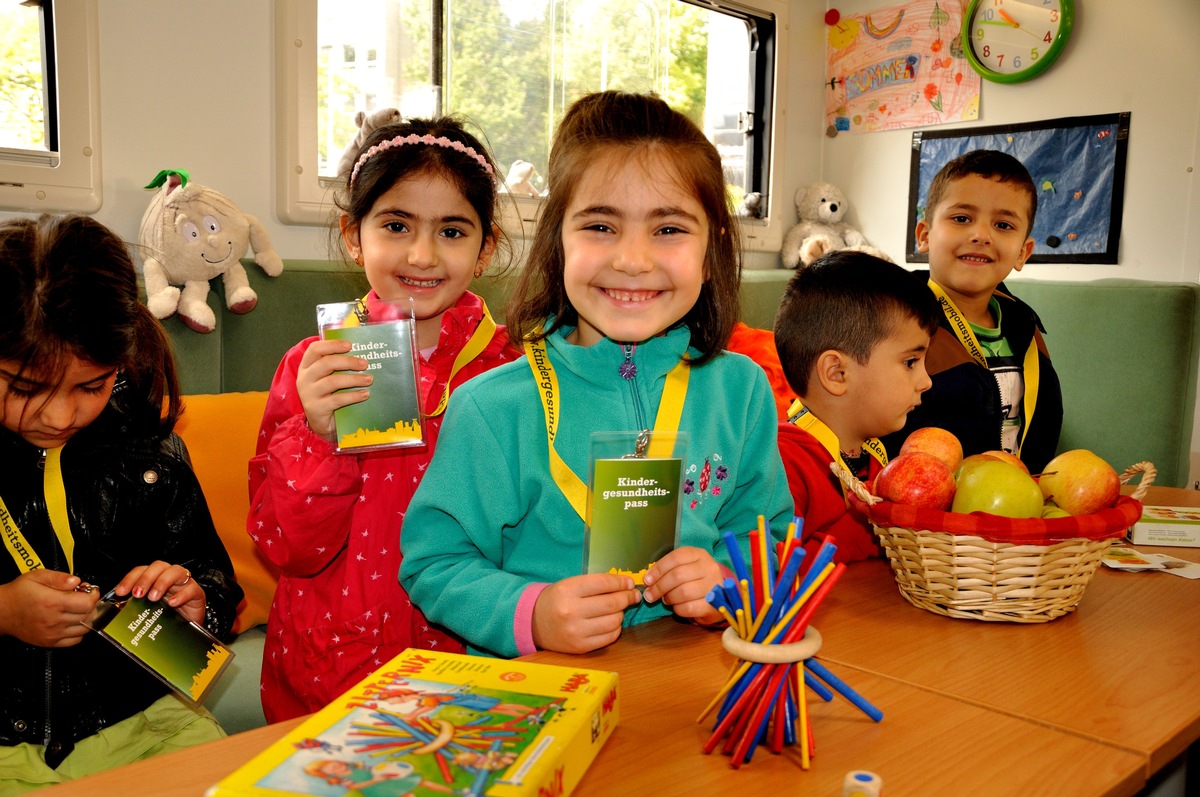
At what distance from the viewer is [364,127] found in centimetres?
213

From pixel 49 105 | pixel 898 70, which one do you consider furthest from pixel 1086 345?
pixel 49 105

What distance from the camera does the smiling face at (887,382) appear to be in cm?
162

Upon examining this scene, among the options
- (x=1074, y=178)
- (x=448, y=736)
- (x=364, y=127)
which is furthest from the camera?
(x=1074, y=178)

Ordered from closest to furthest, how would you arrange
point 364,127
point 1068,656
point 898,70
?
point 1068,656, point 364,127, point 898,70

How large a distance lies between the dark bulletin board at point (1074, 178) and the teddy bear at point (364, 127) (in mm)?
2078

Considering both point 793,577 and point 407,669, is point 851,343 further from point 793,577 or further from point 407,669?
point 407,669

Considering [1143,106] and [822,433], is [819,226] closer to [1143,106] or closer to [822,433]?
[1143,106]

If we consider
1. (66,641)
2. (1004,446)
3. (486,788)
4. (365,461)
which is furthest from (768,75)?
(486,788)

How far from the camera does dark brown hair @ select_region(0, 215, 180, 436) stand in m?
1.17

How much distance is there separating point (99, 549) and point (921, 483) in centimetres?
108

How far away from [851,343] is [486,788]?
1.19m

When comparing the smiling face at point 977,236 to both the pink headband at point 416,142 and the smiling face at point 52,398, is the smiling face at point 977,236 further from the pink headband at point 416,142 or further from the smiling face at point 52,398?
the smiling face at point 52,398

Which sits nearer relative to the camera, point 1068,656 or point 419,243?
point 1068,656

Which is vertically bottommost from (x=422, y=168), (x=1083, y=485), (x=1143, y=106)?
(x=1083, y=485)
